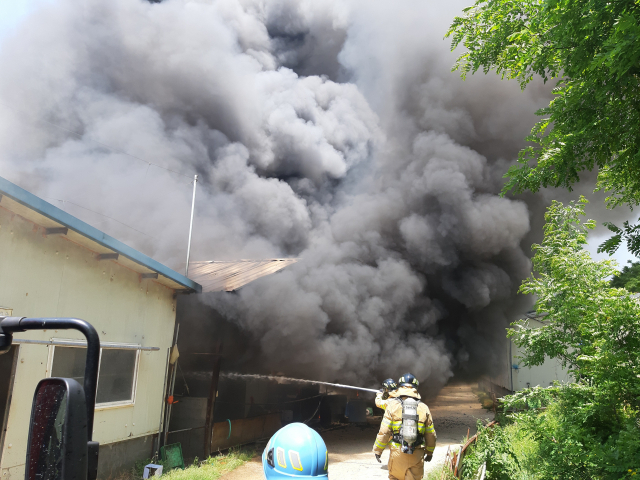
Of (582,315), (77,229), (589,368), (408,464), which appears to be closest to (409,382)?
(408,464)

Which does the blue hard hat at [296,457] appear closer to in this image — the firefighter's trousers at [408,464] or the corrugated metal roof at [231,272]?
the firefighter's trousers at [408,464]

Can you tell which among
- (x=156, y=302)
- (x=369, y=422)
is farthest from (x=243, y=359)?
(x=156, y=302)

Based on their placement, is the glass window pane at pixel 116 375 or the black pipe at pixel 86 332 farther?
the glass window pane at pixel 116 375

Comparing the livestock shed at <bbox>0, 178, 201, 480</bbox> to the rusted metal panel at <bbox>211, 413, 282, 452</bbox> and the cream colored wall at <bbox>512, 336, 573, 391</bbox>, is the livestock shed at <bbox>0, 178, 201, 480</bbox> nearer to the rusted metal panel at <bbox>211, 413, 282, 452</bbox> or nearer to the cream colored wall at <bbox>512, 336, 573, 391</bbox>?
the rusted metal panel at <bbox>211, 413, 282, 452</bbox>

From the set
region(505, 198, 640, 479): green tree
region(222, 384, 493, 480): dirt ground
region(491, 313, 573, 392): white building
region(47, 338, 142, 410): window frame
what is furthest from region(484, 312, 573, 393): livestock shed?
region(47, 338, 142, 410): window frame

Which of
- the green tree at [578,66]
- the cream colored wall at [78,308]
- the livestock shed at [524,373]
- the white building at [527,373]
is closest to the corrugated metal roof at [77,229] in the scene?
the cream colored wall at [78,308]

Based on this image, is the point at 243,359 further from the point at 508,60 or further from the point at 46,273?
the point at 508,60

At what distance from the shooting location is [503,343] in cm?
1795

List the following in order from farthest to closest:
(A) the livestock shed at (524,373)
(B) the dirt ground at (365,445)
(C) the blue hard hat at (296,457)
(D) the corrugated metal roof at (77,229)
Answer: (A) the livestock shed at (524,373) → (B) the dirt ground at (365,445) → (D) the corrugated metal roof at (77,229) → (C) the blue hard hat at (296,457)

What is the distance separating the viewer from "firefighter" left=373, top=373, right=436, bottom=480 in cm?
457

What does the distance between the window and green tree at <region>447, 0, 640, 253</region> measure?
6.16m

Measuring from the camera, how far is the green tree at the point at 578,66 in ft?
11.2

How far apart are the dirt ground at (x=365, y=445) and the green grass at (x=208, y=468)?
0.16m

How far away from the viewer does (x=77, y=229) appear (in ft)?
17.1
